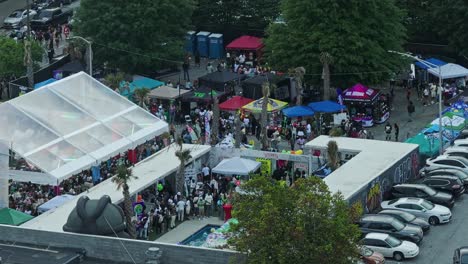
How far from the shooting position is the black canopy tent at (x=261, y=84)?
71812 mm

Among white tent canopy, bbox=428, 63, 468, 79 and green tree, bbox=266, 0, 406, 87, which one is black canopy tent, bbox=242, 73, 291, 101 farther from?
white tent canopy, bbox=428, 63, 468, 79

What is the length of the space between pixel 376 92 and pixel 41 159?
2226 centimetres

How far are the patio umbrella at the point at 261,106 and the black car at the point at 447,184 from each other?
13.6 metres

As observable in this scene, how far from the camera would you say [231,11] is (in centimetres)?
8562

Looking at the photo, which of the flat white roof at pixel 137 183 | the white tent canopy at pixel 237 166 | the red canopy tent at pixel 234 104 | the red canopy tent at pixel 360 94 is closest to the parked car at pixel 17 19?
the red canopy tent at pixel 234 104

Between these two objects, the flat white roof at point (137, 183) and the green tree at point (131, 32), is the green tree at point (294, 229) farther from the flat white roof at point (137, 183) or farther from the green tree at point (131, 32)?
the green tree at point (131, 32)

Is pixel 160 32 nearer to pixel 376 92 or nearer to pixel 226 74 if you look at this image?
pixel 226 74

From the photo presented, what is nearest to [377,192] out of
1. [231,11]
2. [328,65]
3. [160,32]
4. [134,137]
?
[134,137]

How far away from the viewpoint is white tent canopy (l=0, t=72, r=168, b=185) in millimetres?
55094

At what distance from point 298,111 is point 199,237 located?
52.5 ft

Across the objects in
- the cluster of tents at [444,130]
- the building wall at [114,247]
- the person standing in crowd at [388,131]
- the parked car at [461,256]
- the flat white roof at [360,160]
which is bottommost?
the person standing in crowd at [388,131]

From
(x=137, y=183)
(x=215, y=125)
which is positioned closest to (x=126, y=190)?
(x=137, y=183)

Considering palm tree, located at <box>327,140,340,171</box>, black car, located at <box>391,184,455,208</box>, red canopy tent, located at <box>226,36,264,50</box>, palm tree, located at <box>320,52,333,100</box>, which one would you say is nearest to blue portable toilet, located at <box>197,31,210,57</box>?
red canopy tent, located at <box>226,36,264,50</box>

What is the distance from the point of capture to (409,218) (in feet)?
169
